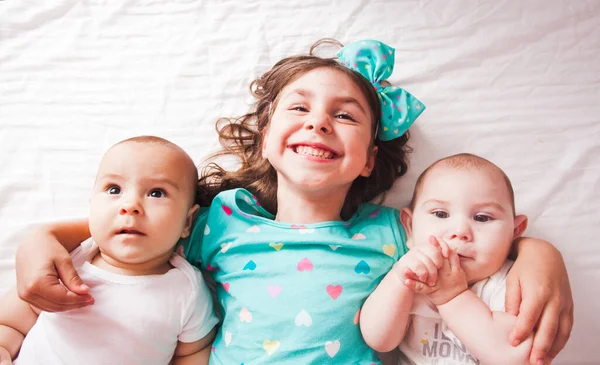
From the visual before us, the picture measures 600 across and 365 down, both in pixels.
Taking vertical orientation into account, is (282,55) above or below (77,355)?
above

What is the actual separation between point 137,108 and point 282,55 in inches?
16.4

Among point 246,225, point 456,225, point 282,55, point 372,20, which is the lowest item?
point 246,225

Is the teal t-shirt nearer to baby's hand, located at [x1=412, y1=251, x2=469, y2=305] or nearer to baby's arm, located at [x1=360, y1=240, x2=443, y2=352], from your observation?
baby's arm, located at [x1=360, y1=240, x2=443, y2=352]

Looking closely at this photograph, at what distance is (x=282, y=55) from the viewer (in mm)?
1346

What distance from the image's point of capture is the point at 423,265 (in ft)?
3.10

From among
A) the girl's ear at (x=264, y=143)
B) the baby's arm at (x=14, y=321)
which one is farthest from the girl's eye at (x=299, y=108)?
the baby's arm at (x=14, y=321)

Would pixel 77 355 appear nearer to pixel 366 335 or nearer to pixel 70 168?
pixel 70 168

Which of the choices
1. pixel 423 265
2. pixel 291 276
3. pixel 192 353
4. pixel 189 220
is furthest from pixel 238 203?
pixel 423 265

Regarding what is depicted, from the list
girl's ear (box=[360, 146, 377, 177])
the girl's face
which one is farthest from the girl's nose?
girl's ear (box=[360, 146, 377, 177])

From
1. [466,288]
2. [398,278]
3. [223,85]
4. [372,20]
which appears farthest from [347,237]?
[372,20]

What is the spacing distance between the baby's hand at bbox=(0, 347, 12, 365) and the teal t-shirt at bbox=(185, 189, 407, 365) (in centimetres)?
41

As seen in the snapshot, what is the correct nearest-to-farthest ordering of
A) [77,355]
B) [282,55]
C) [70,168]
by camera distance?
1. [77,355]
2. [70,168]
3. [282,55]

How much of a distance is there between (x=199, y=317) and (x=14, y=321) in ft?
1.26

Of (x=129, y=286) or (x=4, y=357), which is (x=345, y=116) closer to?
(x=129, y=286)
